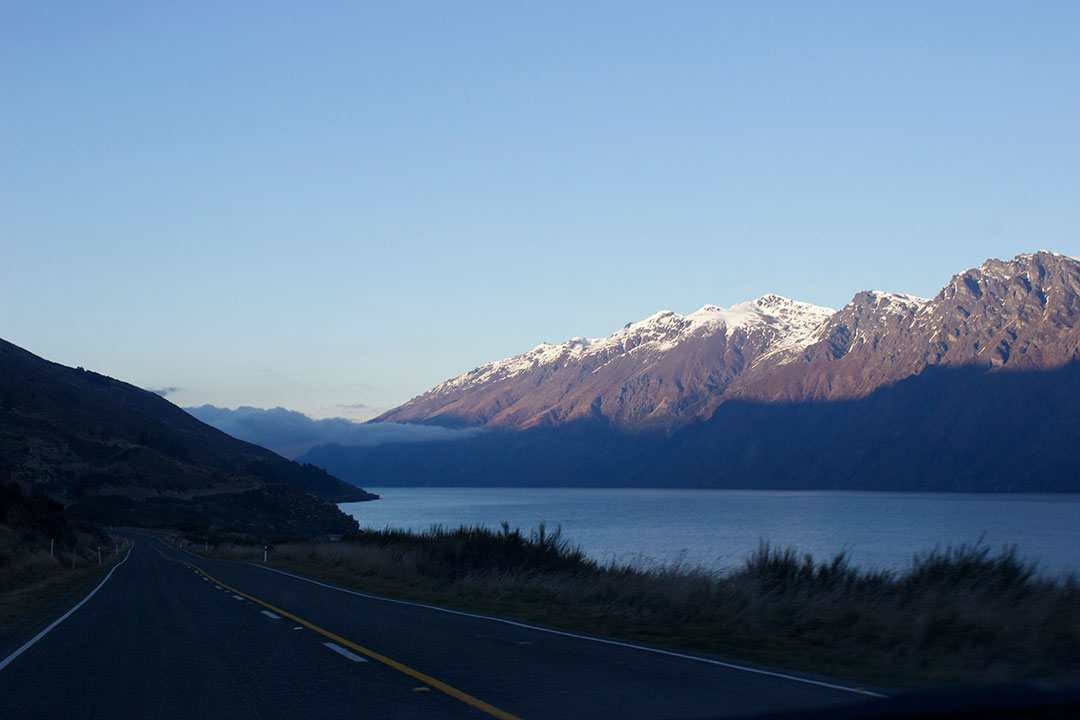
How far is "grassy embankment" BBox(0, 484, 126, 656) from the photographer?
712 inches

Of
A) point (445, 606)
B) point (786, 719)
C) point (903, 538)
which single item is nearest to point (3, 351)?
point (903, 538)

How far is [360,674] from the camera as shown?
9.94 m

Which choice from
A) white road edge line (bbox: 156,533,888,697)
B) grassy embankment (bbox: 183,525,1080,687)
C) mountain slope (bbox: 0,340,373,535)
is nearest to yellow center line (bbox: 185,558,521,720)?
white road edge line (bbox: 156,533,888,697)

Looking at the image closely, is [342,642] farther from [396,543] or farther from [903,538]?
[903,538]

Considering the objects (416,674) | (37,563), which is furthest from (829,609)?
(37,563)

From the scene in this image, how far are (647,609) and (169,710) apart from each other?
9539mm

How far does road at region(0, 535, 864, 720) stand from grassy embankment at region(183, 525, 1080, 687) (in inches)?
60.1

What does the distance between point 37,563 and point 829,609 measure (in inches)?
1218

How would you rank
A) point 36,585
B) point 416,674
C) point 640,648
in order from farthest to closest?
point 36,585 < point 640,648 < point 416,674

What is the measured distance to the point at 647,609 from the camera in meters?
16.3

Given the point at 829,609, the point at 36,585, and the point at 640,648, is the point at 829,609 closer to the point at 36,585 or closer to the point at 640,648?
the point at 640,648

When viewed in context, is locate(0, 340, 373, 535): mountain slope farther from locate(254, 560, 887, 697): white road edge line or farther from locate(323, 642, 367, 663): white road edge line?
locate(323, 642, 367, 663): white road edge line

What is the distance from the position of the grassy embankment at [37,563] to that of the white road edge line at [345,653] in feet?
14.3

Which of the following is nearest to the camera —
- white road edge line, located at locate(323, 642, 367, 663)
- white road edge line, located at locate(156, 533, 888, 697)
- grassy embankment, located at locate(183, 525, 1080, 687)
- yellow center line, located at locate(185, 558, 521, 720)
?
yellow center line, located at locate(185, 558, 521, 720)
